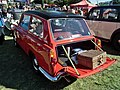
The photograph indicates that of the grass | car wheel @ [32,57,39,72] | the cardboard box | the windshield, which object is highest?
the windshield

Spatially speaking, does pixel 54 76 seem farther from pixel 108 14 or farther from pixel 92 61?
pixel 108 14

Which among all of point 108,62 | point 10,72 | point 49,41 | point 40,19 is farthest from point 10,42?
point 108,62

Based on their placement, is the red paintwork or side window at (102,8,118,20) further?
side window at (102,8,118,20)

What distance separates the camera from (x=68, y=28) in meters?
4.77

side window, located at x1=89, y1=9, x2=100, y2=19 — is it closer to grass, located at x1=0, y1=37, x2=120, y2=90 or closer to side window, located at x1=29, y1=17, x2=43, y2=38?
grass, located at x1=0, y1=37, x2=120, y2=90

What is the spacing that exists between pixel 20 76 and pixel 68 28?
1.86 metres

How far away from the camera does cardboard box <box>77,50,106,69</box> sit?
405 centimetres

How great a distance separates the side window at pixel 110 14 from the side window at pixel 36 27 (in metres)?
3.41

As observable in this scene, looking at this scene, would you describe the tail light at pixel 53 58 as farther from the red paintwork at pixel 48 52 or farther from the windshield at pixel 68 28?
the windshield at pixel 68 28

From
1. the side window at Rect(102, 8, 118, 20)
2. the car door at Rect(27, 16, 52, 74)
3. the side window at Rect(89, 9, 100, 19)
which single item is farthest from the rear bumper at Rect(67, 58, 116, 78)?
the side window at Rect(89, 9, 100, 19)

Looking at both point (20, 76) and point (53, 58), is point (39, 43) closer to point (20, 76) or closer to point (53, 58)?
point (53, 58)

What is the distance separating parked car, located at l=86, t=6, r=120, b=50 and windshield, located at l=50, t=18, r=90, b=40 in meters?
2.44

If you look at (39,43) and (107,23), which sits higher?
(107,23)

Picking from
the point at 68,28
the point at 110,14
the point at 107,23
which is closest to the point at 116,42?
the point at 107,23
